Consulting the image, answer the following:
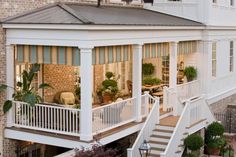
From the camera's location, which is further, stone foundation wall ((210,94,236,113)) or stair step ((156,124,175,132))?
stone foundation wall ((210,94,236,113))

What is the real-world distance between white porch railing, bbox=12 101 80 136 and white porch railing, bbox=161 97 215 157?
128 inches

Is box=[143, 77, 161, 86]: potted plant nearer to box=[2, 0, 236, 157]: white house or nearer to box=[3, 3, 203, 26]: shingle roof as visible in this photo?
box=[2, 0, 236, 157]: white house

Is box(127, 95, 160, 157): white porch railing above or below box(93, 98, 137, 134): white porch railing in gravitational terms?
below

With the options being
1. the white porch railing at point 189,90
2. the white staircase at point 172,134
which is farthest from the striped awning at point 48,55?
the white porch railing at point 189,90

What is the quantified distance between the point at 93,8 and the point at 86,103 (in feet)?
18.2

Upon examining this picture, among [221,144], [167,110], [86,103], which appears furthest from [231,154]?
[86,103]

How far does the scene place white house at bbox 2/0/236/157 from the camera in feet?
49.5

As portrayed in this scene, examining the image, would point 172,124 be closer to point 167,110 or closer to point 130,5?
point 167,110

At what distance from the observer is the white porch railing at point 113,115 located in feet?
51.2

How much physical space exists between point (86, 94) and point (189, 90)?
8895 mm

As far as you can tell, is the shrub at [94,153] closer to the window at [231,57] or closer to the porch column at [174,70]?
the porch column at [174,70]

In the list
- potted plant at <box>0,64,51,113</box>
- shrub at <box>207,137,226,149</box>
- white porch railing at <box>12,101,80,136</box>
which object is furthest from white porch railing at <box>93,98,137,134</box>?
shrub at <box>207,137,226,149</box>

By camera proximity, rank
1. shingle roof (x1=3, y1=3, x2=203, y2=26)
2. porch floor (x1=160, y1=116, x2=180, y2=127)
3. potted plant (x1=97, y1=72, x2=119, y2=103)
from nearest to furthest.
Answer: shingle roof (x1=3, y1=3, x2=203, y2=26) < porch floor (x1=160, y1=116, x2=180, y2=127) < potted plant (x1=97, y1=72, x2=119, y2=103)

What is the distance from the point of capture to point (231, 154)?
21.4 m
